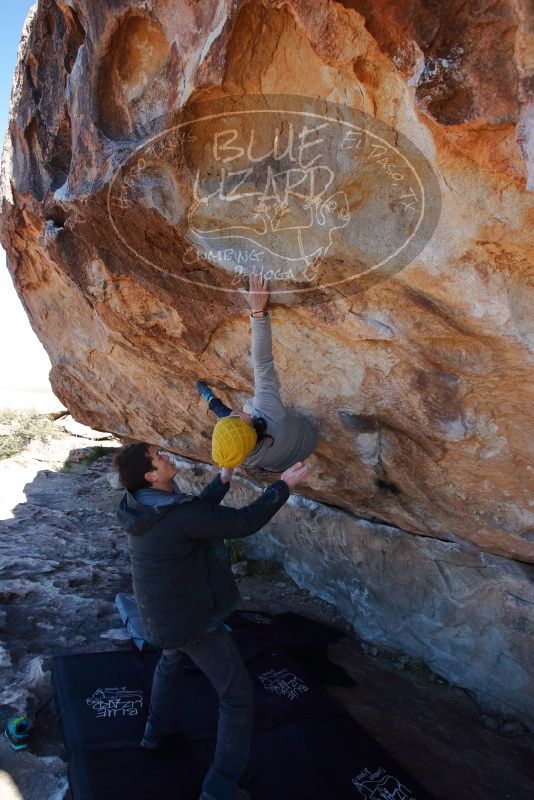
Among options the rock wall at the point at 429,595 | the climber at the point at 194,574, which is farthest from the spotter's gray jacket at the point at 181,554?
the rock wall at the point at 429,595

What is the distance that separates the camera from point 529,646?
299cm

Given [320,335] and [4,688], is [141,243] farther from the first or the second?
[4,688]

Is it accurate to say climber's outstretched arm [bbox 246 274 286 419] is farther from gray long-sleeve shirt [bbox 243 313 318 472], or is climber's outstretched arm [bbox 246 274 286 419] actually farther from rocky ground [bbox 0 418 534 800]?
rocky ground [bbox 0 418 534 800]

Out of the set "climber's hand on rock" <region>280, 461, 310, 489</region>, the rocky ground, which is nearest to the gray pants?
"climber's hand on rock" <region>280, 461, 310, 489</region>

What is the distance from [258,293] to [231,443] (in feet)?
2.52

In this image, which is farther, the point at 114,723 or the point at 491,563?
the point at 491,563

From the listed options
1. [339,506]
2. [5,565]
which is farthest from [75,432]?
[339,506]

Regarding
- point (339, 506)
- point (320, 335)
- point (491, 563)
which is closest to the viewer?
point (320, 335)

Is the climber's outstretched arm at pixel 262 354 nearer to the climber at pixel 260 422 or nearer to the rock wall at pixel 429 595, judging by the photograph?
the climber at pixel 260 422

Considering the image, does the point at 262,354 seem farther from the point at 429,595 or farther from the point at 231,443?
the point at 429,595

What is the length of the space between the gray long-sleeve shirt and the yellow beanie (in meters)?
0.28

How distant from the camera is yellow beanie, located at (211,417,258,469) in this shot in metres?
2.38

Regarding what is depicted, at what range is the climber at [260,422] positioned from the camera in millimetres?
2400

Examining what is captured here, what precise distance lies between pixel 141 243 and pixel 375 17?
1617 millimetres
